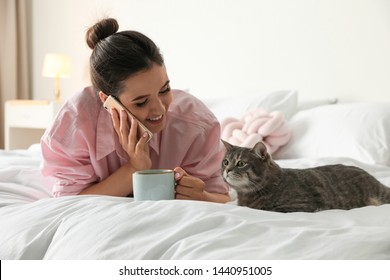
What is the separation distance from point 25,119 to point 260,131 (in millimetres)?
2473

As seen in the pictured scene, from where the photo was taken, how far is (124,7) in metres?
4.09

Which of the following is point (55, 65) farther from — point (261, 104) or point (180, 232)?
point (180, 232)

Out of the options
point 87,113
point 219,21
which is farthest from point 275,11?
point 87,113

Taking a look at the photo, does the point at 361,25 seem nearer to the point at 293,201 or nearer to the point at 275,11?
the point at 275,11

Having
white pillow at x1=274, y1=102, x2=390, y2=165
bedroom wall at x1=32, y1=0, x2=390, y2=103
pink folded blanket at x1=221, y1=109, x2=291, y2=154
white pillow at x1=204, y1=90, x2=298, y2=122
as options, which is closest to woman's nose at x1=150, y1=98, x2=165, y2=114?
pink folded blanket at x1=221, y1=109, x2=291, y2=154

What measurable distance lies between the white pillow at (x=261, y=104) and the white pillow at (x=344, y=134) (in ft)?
0.68

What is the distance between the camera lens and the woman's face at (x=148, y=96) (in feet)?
5.05

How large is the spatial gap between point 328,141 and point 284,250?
1.63 m

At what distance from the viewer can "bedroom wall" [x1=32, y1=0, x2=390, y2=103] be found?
290cm

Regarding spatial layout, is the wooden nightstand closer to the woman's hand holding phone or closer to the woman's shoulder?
the woman's shoulder

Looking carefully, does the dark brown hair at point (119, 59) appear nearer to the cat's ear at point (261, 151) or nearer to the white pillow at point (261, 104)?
the cat's ear at point (261, 151)

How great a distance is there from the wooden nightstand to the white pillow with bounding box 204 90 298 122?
1588 mm

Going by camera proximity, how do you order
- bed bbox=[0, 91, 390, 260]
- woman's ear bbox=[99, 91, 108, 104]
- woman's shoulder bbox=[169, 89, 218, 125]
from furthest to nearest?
woman's shoulder bbox=[169, 89, 218, 125]
woman's ear bbox=[99, 91, 108, 104]
bed bbox=[0, 91, 390, 260]

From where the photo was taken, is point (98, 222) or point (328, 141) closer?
point (98, 222)
